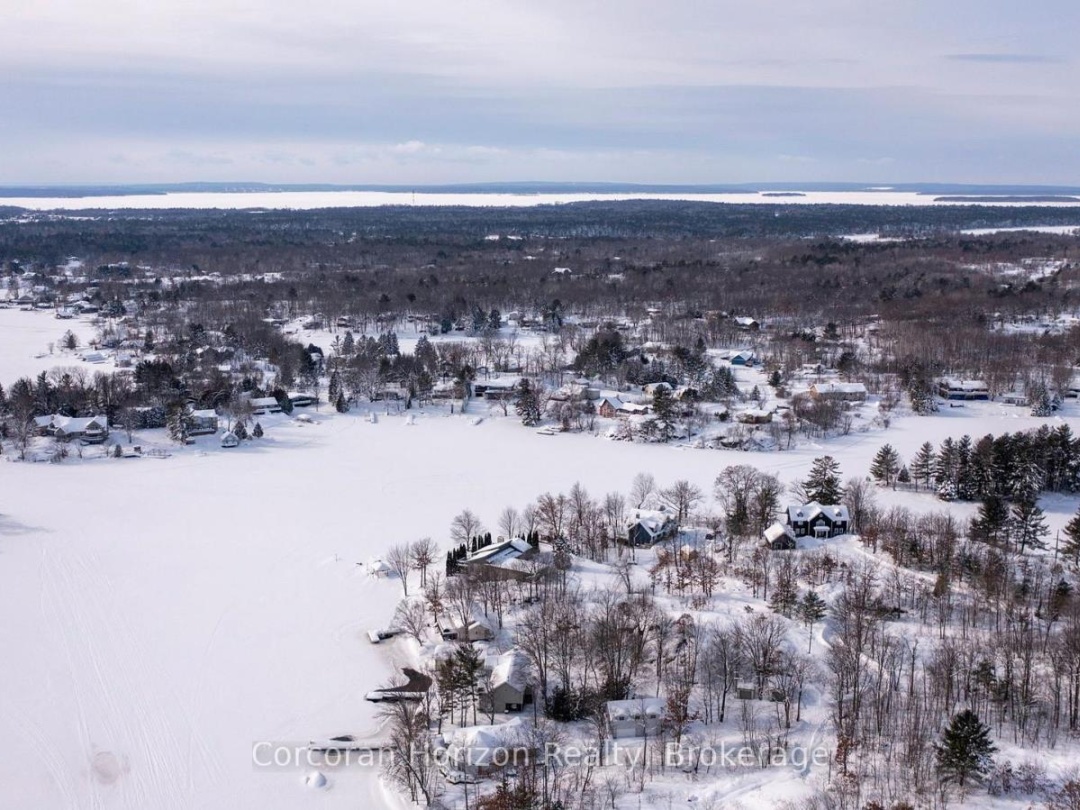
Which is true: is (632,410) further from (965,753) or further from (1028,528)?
(965,753)

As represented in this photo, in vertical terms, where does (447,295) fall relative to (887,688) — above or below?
above

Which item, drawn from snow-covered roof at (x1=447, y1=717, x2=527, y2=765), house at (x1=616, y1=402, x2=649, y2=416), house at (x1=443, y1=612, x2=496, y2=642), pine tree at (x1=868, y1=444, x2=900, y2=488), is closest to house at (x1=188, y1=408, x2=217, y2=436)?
house at (x1=616, y1=402, x2=649, y2=416)

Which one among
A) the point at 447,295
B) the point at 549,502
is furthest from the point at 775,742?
the point at 447,295

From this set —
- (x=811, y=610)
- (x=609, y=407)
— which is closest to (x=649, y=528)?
(x=811, y=610)

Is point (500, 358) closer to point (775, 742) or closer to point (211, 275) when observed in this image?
point (775, 742)

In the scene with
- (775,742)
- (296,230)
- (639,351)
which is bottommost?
(775,742)

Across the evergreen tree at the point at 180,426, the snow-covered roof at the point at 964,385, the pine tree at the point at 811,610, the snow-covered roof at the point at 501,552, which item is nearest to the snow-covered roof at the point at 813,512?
the pine tree at the point at 811,610
